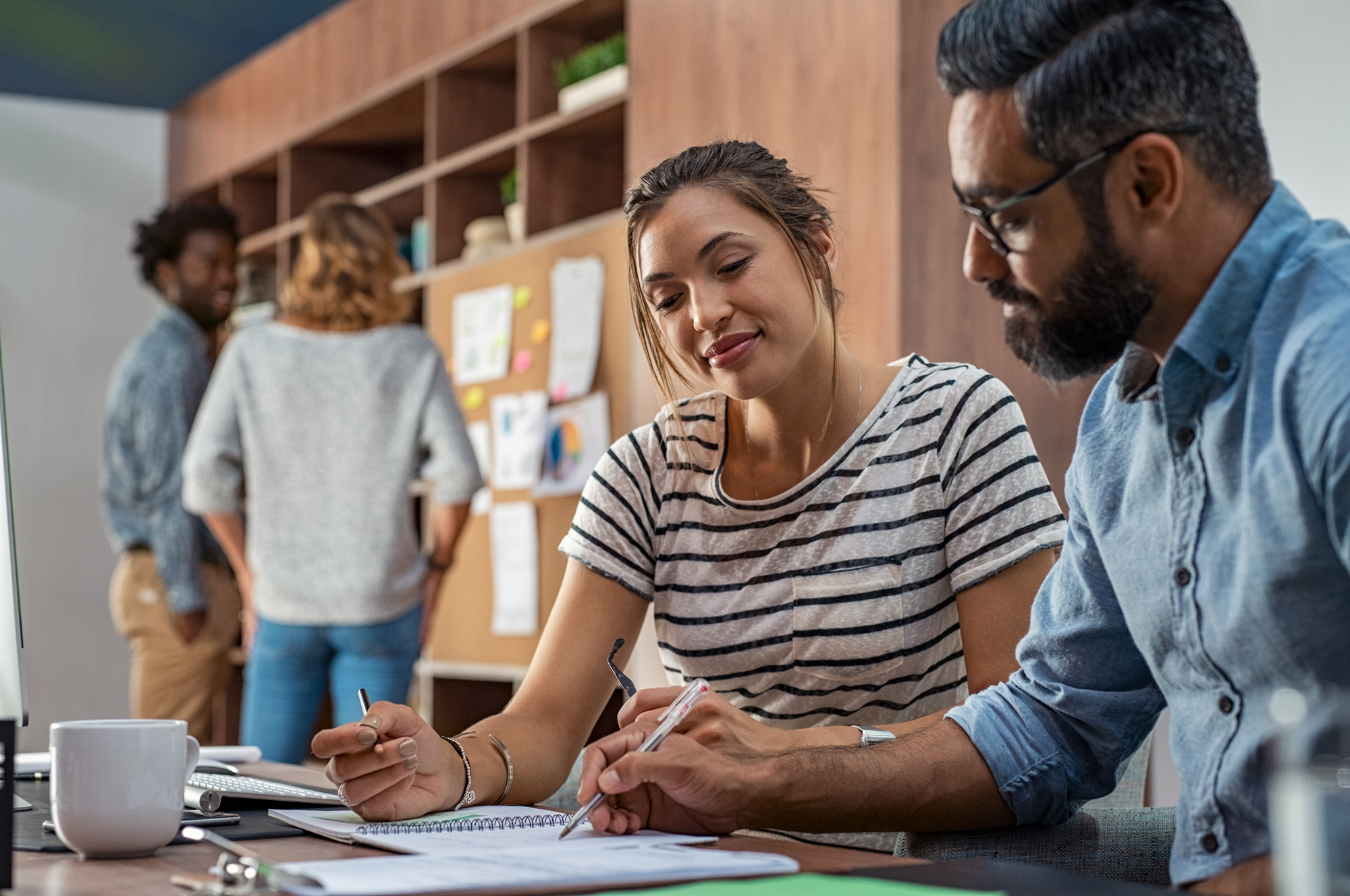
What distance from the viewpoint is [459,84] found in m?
3.82

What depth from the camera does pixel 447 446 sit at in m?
2.94

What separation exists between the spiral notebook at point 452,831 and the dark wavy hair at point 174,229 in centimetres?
319

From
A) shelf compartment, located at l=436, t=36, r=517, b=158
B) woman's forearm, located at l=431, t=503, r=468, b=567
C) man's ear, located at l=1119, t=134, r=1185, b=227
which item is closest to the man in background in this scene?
shelf compartment, located at l=436, t=36, r=517, b=158

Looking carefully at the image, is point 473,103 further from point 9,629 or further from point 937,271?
point 9,629

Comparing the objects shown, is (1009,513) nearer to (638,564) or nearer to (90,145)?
(638,564)

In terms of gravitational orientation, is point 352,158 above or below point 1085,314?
above

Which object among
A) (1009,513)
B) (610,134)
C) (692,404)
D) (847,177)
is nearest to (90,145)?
(610,134)

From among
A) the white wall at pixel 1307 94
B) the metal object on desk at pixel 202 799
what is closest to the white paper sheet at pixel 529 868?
the metal object on desk at pixel 202 799

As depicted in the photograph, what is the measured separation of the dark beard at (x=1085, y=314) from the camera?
0.88m

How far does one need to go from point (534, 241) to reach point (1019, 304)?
2.46m

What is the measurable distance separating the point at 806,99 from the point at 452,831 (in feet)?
6.19

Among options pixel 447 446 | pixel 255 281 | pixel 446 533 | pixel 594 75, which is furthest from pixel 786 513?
pixel 255 281

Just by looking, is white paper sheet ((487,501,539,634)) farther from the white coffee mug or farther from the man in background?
the white coffee mug

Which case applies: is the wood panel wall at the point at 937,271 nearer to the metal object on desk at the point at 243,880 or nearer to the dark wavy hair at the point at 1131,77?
the dark wavy hair at the point at 1131,77
